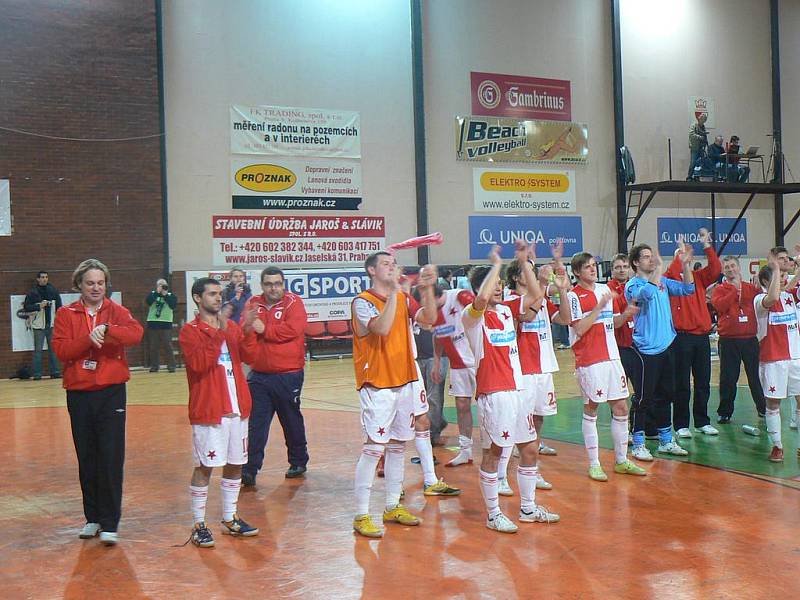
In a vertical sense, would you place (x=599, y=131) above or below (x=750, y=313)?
above

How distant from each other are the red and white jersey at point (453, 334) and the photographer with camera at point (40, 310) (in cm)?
1120

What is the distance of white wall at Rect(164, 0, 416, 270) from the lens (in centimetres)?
1866

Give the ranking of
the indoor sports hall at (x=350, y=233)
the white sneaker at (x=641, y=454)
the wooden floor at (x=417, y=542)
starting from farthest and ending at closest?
the white sneaker at (x=641, y=454), the indoor sports hall at (x=350, y=233), the wooden floor at (x=417, y=542)

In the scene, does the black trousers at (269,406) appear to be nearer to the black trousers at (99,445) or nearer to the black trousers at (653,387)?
the black trousers at (99,445)

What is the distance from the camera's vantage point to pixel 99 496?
19.7 feet

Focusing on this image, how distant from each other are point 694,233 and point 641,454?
17703mm

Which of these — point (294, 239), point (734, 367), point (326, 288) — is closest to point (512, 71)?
point (294, 239)

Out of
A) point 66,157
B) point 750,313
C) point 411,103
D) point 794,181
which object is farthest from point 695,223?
point 66,157

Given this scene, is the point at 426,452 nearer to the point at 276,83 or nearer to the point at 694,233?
the point at 276,83

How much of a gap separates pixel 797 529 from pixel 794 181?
22.6 m

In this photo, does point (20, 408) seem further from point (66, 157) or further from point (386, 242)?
point (386, 242)

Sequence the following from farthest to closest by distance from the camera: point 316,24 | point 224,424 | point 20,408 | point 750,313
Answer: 1. point 316,24
2. point 20,408
3. point 750,313
4. point 224,424

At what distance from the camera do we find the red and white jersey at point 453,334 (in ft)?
26.2

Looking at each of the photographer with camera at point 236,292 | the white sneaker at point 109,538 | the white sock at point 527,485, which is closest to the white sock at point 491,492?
the white sock at point 527,485
